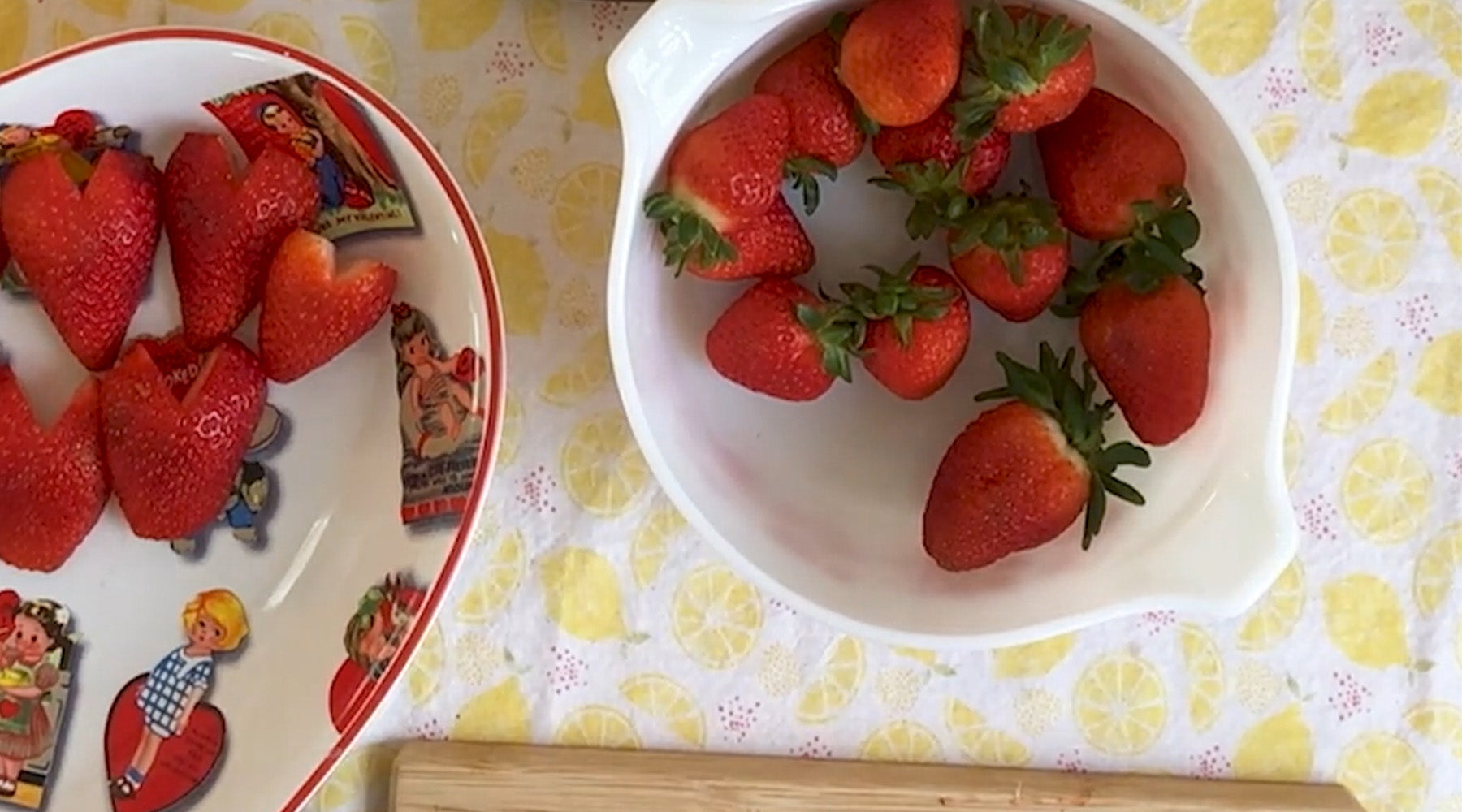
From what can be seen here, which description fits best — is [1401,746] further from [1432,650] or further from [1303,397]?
[1303,397]

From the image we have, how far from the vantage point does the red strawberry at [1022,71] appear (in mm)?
606

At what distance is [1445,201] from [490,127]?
1.39ft

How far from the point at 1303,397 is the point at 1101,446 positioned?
0.13 metres

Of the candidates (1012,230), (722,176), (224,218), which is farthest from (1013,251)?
(224,218)

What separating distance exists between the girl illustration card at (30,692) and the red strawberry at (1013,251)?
16.6 inches

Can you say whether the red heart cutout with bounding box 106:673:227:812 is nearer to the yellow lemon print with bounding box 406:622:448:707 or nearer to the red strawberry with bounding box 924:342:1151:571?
the yellow lemon print with bounding box 406:622:448:707

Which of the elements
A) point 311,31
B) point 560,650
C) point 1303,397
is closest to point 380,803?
point 560,650

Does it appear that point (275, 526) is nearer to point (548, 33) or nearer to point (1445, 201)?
point (548, 33)

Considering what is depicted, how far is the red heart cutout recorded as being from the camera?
70cm

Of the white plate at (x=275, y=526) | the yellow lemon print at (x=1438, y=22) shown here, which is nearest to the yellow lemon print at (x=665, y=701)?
the white plate at (x=275, y=526)

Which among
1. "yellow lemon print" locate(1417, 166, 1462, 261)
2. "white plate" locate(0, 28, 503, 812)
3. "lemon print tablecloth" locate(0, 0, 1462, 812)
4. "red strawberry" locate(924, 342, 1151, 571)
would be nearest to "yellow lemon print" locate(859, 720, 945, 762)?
"lemon print tablecloth" locate(0, 0, 1462, 812)

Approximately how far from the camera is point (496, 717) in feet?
2.39

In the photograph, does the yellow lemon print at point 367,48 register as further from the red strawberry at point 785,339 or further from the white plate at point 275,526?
the red strawberry at point 785,339

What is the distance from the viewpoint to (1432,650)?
72 cm
